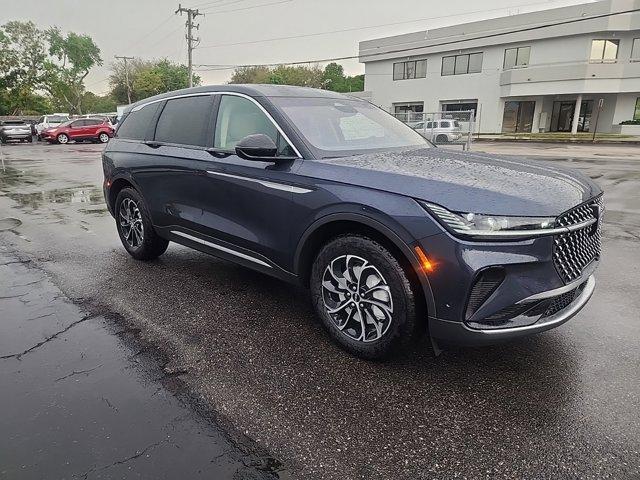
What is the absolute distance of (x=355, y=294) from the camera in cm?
322

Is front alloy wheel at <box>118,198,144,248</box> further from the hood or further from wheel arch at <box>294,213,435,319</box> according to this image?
the hood

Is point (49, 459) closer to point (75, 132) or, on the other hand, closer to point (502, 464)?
point (502, 464)

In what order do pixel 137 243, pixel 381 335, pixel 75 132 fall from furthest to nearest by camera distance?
pixel 75 132, pixel 137 243, pixel 381 335

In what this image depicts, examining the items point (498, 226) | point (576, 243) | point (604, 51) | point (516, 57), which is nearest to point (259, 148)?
point (498, 226)

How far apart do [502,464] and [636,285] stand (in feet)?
11.3

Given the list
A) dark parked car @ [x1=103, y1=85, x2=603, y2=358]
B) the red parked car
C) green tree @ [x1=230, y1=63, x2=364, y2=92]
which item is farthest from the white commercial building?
dark parked car @ [x1=103, y1=85, x2=603, y2=358]

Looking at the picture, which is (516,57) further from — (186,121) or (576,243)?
(576,243)

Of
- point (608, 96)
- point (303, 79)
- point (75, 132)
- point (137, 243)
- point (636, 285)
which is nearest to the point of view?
point (636, 285)

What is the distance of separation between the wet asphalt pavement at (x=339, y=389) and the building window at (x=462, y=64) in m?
39.8

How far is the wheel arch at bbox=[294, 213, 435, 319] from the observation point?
2.83 metres

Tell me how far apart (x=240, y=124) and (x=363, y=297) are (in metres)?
1.89

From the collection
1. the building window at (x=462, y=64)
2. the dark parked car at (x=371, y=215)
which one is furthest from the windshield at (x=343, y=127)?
the building window at (x=462, y=64)

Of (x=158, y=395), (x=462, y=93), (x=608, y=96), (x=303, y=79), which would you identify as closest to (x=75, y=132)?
(x=462, y=93)

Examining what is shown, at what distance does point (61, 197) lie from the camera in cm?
1027
